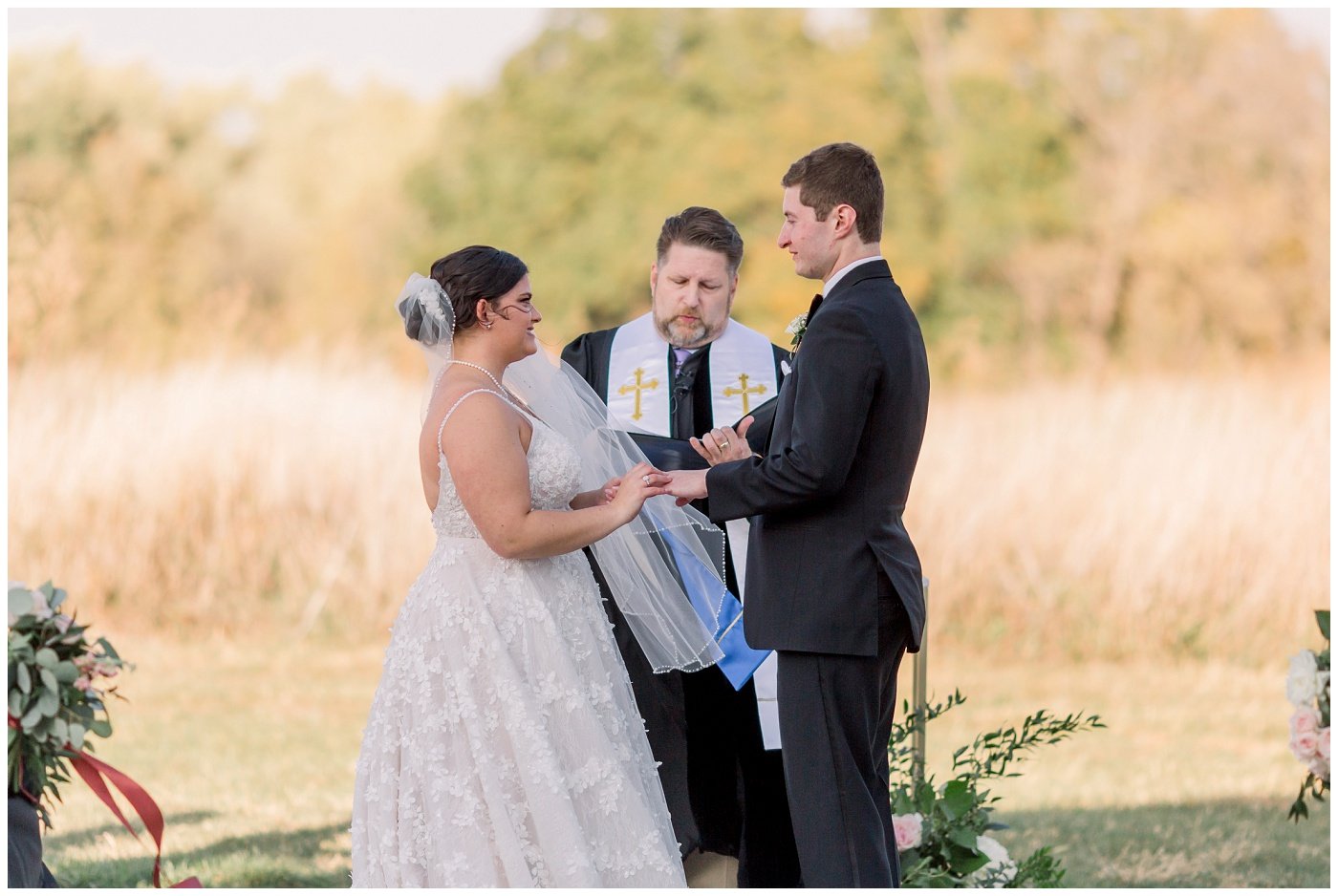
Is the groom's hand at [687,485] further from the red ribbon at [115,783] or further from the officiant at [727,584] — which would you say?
the red ribbon at [115,783]

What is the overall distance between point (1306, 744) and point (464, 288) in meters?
2.60

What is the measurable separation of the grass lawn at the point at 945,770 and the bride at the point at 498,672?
1899 mm

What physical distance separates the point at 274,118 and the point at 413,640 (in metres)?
23.0

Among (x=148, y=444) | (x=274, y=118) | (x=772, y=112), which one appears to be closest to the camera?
A: (x=148, y=444)

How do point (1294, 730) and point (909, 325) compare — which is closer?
point (909, 325)

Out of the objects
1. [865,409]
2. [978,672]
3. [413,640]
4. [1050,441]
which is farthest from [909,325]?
[1050,441]

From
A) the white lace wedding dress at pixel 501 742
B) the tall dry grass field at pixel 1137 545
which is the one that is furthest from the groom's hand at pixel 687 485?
the tall dry grass field at pixel 1137 545

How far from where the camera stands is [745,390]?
16.9 feet

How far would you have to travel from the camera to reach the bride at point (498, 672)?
3742 millimetres

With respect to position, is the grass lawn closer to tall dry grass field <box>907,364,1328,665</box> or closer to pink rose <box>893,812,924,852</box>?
tall dry grass field <box>907,364,1328,665</box>

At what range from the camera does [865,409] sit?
12.0ft

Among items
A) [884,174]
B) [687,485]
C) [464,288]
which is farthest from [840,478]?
[884,174]

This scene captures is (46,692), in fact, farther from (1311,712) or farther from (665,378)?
(1311,712)

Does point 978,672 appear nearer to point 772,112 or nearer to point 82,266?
point 772,112
